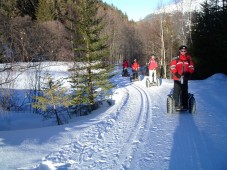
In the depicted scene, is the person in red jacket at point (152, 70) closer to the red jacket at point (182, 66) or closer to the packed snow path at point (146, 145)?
the red jacket at point (182, 66)

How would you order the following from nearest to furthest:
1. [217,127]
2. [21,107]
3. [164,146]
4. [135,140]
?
[164,146], [135,140], [217,127], [21,107]

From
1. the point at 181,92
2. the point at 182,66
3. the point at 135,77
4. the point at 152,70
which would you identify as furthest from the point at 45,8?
the point at 135,77

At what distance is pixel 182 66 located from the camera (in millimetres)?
8914

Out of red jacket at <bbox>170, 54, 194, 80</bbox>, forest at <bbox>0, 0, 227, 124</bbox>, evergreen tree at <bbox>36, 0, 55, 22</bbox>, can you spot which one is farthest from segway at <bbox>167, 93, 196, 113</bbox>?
evergreen tree at <bbox>36, 0, 55, 22</bbox>

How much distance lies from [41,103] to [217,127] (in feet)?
27.3

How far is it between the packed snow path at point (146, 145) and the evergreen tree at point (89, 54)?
26.2 ft

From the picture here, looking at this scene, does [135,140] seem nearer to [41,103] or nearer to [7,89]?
[41,103]

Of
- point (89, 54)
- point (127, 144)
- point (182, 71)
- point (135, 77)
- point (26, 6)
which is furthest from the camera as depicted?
point (135, 77)

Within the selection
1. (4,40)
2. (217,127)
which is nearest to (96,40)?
(217,127)

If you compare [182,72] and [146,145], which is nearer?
[146,145]

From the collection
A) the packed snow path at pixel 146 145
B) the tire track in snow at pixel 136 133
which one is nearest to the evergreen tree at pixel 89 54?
the tire track in snow at pixel 136 133

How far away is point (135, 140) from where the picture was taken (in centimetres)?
653

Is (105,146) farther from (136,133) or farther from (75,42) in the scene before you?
(75,42)

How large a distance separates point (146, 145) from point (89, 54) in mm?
11451
